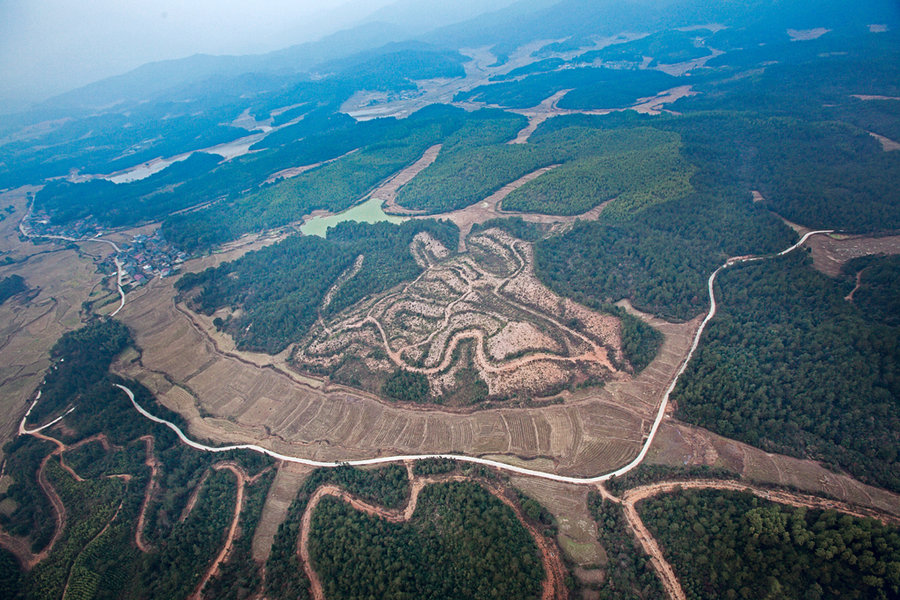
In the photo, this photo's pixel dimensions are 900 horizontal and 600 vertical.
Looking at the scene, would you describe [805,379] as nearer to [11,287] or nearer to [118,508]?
[118,508]

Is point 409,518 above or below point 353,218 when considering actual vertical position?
below

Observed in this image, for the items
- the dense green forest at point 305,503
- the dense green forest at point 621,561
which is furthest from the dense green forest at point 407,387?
the dense green forest at point 621,561

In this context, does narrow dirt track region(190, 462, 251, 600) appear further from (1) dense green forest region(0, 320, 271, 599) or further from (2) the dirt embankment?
(2) the dirt embankment

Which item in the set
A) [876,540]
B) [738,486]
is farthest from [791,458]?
[876,540]

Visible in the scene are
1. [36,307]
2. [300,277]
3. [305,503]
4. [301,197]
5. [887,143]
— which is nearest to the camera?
[305,503]

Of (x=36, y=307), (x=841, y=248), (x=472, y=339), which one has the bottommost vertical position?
(x=841, y=248)

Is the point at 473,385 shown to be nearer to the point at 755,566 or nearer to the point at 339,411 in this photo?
the point at 339,411

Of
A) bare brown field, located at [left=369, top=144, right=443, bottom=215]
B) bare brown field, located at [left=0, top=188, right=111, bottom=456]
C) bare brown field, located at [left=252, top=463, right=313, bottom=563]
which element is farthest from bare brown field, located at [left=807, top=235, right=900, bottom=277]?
bare brown field, located at [left=0, top=188, right=111, bottom=456]

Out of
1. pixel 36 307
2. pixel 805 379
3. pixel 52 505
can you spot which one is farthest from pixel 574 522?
pixel 36 307
